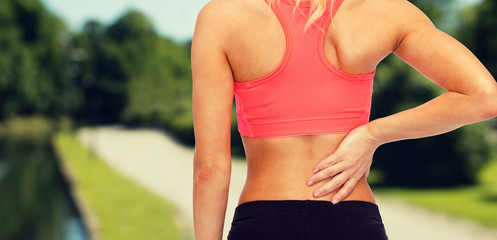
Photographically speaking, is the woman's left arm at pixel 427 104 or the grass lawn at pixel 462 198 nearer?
the woman's left arm at pixel 427 104

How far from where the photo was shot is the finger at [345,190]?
1575 millimetres

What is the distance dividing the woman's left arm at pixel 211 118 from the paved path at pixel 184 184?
7517mm

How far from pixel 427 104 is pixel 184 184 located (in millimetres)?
18850

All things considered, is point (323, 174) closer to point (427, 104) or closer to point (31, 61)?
point (427, 104)

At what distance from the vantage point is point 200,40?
164 cm

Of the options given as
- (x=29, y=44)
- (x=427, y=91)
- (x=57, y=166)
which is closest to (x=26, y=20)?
(x=29, y=44)

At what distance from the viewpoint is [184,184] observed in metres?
20.1

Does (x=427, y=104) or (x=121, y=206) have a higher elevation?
Answer: (x=427, y=104)

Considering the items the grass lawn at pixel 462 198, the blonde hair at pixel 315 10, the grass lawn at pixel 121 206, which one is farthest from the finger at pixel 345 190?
the grass lawn at pixel 462 198

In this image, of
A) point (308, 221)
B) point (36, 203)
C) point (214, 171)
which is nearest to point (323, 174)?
point (308, 221)

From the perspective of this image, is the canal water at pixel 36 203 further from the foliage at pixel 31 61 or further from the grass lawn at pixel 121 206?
the foliage at pixel 31 61

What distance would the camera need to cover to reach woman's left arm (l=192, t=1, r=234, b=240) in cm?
162

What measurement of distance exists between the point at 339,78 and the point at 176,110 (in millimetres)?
40949

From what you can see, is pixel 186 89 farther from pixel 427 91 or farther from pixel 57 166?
pixel 427 91
